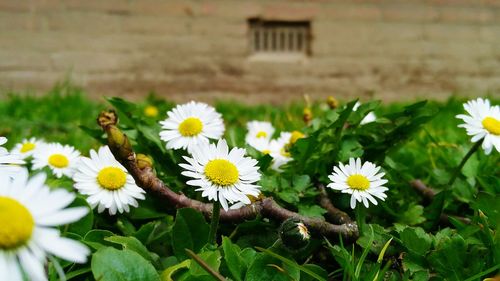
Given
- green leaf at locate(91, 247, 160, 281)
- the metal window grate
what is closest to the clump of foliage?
green leaf at locate(91, 247, 160, 281)

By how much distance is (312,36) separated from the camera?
4.94m

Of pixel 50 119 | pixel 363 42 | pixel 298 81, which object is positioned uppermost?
pixel 363 42

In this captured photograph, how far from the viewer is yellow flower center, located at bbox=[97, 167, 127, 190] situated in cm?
112

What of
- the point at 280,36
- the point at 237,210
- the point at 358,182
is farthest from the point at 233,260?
the point at 280,36

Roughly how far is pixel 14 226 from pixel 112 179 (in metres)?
0.52

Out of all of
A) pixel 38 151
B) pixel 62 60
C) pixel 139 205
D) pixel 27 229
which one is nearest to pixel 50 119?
pixel 62 60

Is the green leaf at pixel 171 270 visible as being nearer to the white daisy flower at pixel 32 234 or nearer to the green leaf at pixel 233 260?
the green leaf at pixel 233 260

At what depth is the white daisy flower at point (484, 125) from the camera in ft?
3.85

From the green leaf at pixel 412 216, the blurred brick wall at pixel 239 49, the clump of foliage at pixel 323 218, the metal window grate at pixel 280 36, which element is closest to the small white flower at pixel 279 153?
the clump of foliage at pixel 323 218

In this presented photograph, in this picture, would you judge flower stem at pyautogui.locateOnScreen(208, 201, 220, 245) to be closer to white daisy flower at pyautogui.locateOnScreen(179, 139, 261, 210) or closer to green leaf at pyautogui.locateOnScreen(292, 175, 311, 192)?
white daisy flower at pyautogui.locateOnScreen(179, 139, 261, 210)

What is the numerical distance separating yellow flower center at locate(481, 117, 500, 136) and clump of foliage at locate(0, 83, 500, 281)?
0.11 meters

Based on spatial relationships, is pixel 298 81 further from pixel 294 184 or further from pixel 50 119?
pixel 294 184

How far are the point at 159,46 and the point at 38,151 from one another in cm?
334

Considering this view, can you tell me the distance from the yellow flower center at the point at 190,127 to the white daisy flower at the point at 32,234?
0.64m
